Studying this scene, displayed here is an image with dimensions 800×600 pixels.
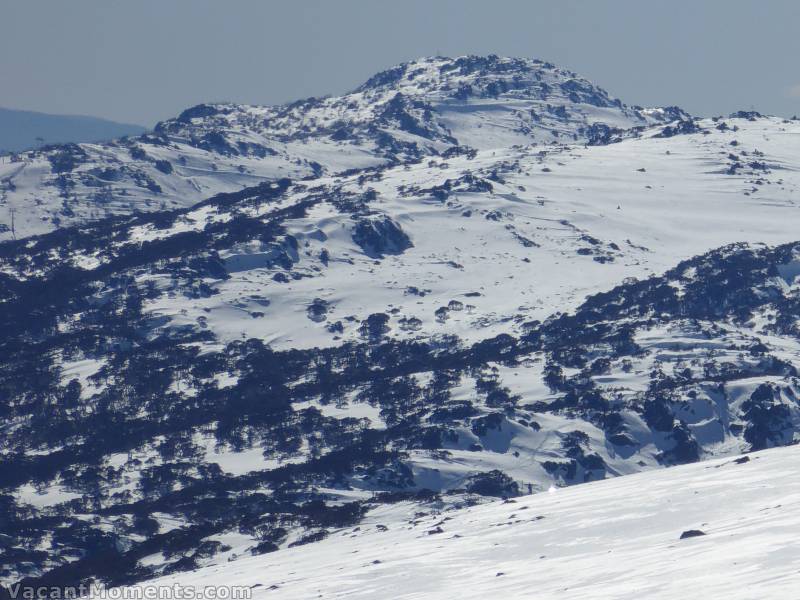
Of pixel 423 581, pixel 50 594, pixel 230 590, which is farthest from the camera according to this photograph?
pixel 50 594

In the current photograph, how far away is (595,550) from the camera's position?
75.6 metres

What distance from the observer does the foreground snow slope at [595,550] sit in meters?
61.8

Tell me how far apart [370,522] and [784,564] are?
10849 centimetres

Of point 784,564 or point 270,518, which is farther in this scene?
point 270,518

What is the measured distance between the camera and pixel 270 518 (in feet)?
615

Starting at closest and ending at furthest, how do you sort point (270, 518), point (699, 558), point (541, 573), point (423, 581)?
point (699, 558), point (541, 573), point (423, 581), point (270, 518)

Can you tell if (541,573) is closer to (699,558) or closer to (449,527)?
(699,558)

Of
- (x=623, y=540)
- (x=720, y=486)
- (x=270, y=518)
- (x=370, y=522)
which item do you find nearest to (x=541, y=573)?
(x=623, y=540)

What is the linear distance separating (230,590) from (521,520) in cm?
1966

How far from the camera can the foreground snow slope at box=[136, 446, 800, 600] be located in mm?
61781

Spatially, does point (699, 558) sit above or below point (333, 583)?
below

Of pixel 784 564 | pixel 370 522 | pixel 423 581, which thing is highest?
pixel 370 522

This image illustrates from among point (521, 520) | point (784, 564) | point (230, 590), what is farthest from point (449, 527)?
point (784, 564)

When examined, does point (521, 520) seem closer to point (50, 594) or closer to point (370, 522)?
point (370, 522)
